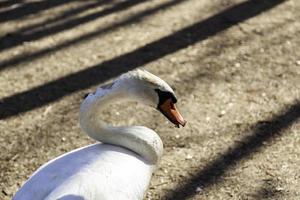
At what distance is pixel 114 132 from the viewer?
2887 millimetres

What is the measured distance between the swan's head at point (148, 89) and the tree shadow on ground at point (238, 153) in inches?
33.6

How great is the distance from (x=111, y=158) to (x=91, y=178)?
0.74 feet

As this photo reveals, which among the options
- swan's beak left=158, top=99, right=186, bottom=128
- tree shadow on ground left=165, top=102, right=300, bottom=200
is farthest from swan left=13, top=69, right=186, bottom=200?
tree shadow on ground left=165, top=102, right=300, bottom=200

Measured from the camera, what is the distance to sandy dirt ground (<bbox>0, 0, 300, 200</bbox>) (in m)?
3.61

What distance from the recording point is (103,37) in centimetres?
540

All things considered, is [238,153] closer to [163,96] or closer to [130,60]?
[163,96]

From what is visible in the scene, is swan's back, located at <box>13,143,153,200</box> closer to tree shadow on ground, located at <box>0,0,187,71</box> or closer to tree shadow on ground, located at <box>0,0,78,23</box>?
tree shadow on ground, located at <box>0,0,187,71</box>

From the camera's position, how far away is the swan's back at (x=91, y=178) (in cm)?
246

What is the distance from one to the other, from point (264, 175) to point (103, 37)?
244cm

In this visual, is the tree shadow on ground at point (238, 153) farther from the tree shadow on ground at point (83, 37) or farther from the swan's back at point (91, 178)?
the tree shadow on ground at point (83, 37)

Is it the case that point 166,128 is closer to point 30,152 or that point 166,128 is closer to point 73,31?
point 30,152

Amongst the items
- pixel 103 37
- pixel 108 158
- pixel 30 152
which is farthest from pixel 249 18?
pixel 108 158

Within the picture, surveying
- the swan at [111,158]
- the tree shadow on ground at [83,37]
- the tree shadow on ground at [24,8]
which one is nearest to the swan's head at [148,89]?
the swan at [111,158]

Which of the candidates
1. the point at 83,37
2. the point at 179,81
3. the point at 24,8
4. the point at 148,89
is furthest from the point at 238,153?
the point at 24,8
